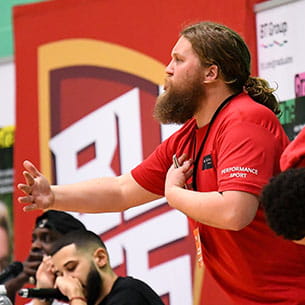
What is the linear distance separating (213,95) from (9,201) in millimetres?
2816

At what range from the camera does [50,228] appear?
5207 millimetres

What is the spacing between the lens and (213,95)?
3367 mm

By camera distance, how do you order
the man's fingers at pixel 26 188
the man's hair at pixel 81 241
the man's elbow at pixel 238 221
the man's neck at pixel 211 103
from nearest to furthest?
the man's elbow at pixel 238 221
the man's neck at pixel 211 103
the man's fingers at pixel 26 188
the man's hair at pixel 81 241

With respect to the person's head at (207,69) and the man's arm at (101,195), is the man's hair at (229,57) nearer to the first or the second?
the person's head at (207,69)

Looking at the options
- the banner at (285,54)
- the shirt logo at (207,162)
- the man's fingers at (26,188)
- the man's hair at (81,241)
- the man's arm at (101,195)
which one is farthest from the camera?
the man's hair at (81,241)

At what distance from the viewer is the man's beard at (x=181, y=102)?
3363 millimetres

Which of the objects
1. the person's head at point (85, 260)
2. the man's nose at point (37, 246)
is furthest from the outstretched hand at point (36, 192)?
the man's nose at point (37, 246)

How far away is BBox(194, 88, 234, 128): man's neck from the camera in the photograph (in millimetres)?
3355

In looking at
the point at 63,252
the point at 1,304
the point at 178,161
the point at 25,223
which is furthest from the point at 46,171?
the point at 178,161

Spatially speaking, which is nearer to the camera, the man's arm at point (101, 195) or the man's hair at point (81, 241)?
the man's arm at point (101, 195)

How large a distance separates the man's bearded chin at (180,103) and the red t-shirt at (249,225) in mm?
93

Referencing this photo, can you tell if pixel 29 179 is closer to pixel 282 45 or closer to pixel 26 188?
pixel 26 188

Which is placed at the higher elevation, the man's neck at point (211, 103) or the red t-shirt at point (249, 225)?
the man's neck at point (211, 103)

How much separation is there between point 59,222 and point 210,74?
Answer: 81.4 inches
